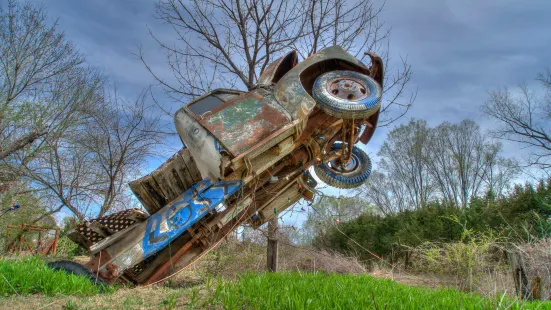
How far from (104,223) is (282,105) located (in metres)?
3.46

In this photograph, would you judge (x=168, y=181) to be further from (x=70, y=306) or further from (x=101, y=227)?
(x=70, y=306)

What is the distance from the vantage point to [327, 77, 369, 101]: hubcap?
5.14m

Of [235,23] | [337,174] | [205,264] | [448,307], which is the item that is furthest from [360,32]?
[448,307]

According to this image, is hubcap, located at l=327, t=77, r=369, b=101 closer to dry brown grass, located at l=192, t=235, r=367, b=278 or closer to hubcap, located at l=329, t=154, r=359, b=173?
hubcap, located at l=329, t=154, r=359, b=173

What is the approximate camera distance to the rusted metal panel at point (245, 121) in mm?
4629

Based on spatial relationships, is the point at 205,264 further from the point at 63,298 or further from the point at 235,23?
the point at 235,23

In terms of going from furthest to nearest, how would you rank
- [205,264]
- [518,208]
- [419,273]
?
[518,208]
[419,273]
[205,264]

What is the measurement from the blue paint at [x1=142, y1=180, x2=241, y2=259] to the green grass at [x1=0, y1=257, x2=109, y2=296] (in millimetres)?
1087

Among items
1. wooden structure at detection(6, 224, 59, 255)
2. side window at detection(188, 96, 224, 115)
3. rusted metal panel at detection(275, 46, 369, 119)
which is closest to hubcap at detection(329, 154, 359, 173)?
rusted metal panel at detection(275, 46, 369, 119)

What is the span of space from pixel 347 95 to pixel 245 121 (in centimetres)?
162

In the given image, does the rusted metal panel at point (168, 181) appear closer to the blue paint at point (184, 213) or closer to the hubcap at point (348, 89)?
the blue paint at point (184, 213)

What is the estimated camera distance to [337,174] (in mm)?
6109

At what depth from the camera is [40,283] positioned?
3689mm

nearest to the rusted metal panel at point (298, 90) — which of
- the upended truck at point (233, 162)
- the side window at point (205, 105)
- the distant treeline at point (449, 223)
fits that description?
the upended truck at point (233, 162)
